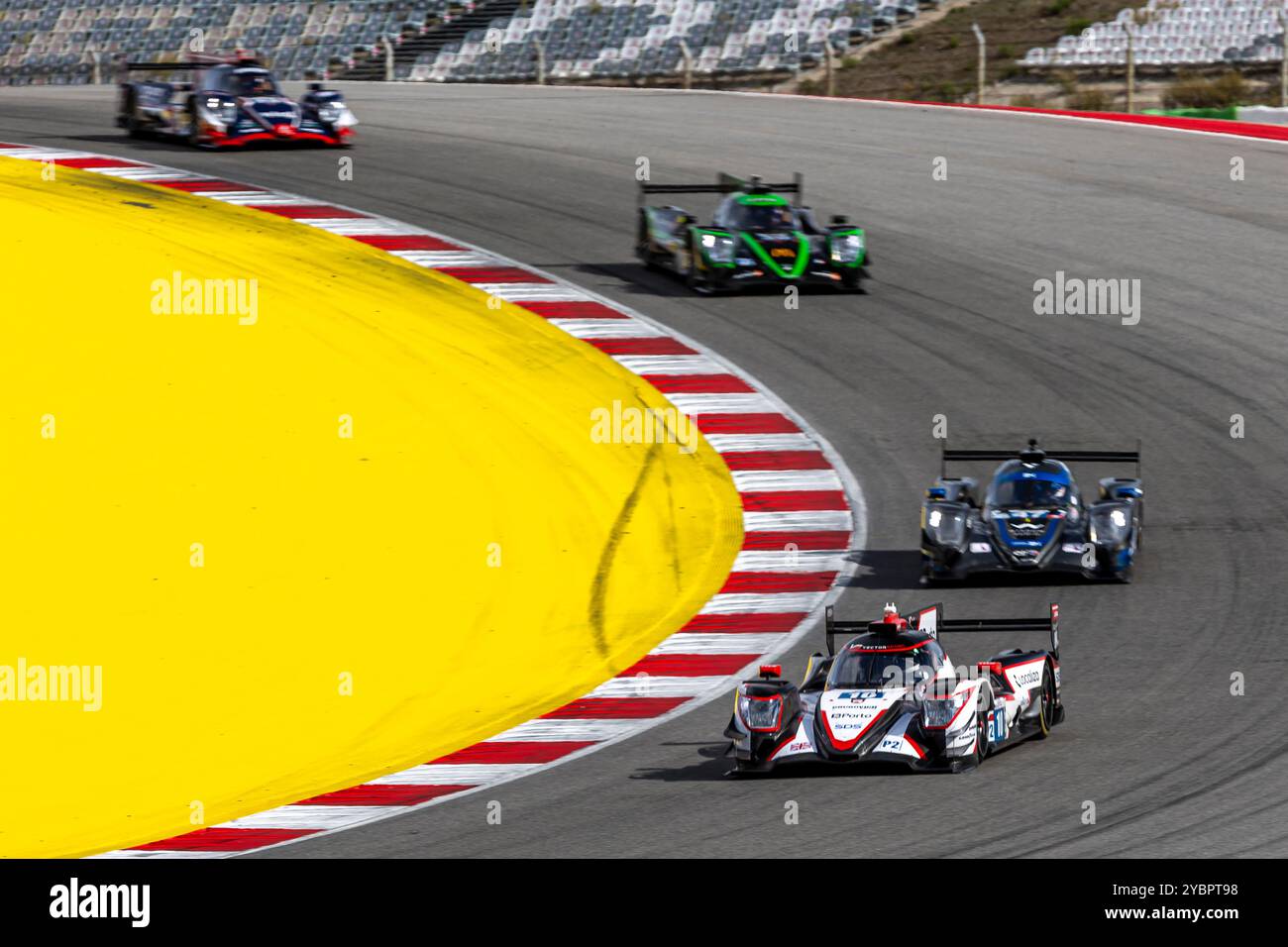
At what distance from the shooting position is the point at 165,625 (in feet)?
61.0

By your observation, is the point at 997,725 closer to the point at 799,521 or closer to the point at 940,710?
the point at 940,710

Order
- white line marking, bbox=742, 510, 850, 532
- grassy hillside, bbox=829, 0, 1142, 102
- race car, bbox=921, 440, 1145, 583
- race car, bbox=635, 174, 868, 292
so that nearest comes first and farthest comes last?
race car, bbox=921, 440, 1145, 583
white line marking, bbox=742, 510, 850, 532
race car, bbox=635, 174, 868, 292
grassy hillside, bbox=829, 0, 1142, 102

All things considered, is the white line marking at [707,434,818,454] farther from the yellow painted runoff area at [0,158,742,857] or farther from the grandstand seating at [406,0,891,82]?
the grandstand seating at [406,0,891,82]

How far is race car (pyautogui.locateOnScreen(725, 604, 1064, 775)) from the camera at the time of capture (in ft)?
44.5

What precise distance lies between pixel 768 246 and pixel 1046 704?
536 inches

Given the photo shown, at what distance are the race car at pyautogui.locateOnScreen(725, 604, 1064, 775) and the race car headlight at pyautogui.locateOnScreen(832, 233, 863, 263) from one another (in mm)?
13326

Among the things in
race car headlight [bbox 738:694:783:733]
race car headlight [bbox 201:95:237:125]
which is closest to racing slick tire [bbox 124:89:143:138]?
race car headlight [bbox 201:95:237:125]

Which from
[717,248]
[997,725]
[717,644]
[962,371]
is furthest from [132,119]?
[997,725]

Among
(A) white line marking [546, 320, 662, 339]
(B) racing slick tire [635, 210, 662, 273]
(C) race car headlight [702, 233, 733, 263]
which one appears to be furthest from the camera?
(B) racing slick tire [635, 210, 662, 273]

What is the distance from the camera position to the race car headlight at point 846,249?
27.2 metres

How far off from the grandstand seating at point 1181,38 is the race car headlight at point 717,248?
62.6ft
